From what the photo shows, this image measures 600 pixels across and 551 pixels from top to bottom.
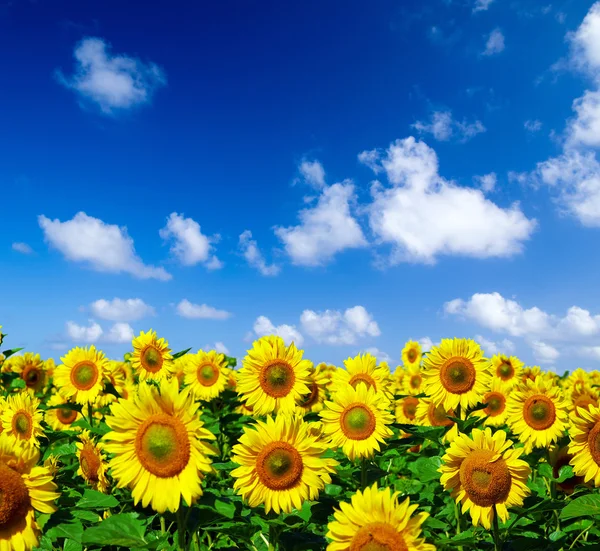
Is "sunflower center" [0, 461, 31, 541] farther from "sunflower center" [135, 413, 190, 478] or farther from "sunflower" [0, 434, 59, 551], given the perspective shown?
"sunflower center" [135, 413, 190, 478]

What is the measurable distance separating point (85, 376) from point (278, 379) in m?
4.03

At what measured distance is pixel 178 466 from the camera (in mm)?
4305

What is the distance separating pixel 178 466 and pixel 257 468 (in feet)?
3.73

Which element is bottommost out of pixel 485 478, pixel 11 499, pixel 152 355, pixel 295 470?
pixel 11 499

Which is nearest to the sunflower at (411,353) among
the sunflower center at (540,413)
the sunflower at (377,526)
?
the sunflower center at (540,413)

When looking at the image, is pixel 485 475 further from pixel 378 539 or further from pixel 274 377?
pixel 274 377

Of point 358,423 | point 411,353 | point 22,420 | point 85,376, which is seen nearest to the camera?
point 358,423

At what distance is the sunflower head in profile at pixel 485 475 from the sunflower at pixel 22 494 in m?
3.41

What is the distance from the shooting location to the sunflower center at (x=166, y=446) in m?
4.30

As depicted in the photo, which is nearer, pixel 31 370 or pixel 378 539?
pixel 378 539

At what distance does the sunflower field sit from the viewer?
169 inches

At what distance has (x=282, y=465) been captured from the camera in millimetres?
5195

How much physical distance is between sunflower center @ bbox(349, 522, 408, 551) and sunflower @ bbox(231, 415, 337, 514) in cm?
134

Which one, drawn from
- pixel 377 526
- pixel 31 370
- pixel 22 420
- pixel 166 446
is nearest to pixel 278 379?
pixel 22 420
